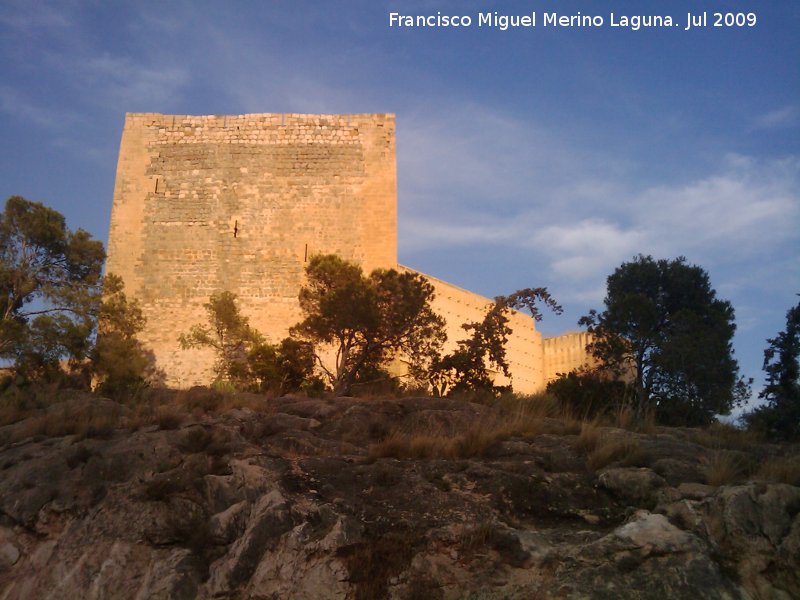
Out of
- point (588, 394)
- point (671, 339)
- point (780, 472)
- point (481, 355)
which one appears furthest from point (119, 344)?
point (780, 472)

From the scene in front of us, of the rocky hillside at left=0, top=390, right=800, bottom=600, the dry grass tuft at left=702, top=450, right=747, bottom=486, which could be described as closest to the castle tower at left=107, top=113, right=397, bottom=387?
the rocky hillside at left=0, top=390, right=800, bottom=600

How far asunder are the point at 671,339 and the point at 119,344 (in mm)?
12515

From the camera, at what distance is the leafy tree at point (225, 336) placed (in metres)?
17.8

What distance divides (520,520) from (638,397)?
9.69m

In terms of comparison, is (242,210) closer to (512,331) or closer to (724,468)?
(512,331)

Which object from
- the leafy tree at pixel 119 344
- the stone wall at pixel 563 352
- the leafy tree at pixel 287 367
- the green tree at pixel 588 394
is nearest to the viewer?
the green tree at pixel 588 394

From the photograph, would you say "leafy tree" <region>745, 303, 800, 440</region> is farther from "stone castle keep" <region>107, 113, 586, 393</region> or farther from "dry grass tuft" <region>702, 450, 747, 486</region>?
"stone castle keep" <region>107, 113, 586, 393</region>

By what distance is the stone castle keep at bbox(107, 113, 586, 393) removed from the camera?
19.3 m

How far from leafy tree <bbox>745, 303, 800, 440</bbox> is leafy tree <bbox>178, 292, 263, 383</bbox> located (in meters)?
10.6

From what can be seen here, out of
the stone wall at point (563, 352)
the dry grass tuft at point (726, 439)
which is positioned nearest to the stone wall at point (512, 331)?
the stone wall at point (563, 352)

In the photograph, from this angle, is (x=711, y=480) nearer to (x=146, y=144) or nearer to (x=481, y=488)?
(x=481, y=488)

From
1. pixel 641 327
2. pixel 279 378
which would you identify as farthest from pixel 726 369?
pixel 279 378

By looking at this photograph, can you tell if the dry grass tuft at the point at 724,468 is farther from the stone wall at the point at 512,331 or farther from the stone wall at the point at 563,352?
the stone wall at the point at 563,352

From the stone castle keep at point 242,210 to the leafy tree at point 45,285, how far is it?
3.61 ft
